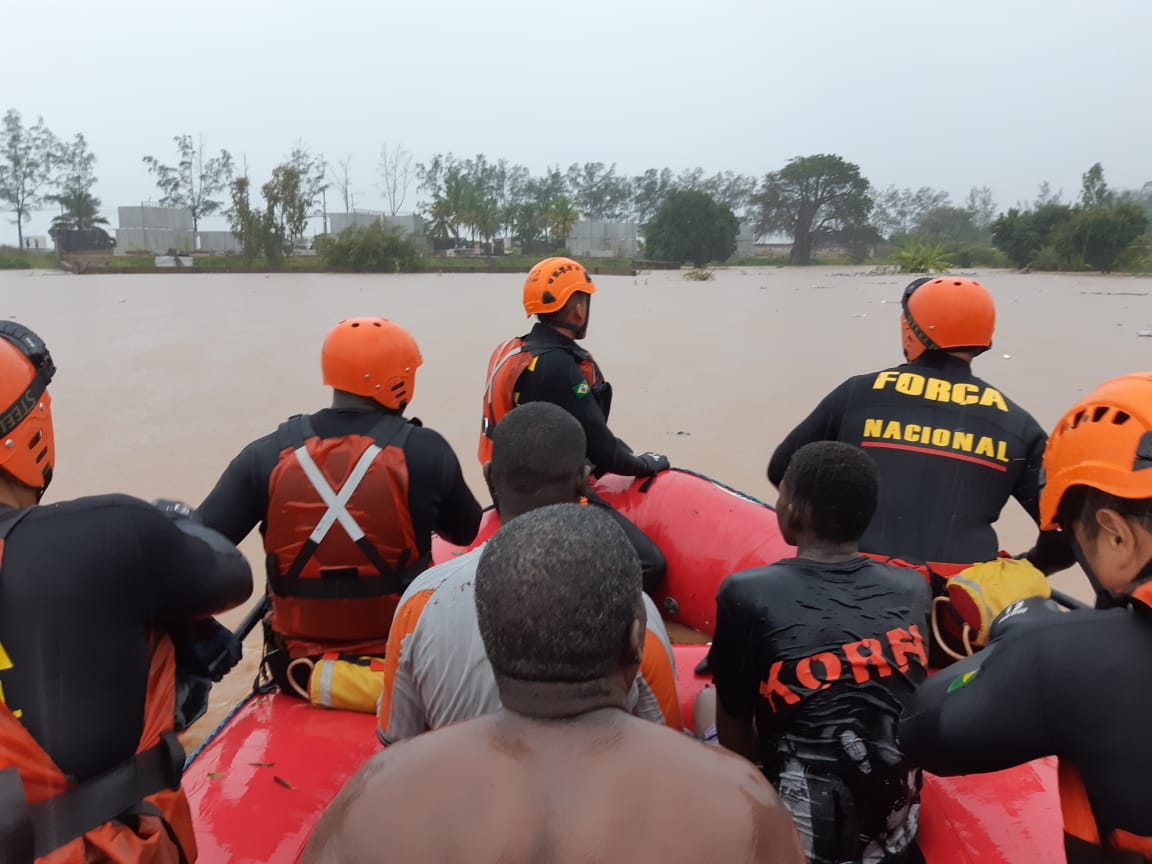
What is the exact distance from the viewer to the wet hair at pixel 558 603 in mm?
1048

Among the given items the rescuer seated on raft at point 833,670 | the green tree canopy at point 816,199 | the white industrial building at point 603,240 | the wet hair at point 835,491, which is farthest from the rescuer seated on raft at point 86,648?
the green tree canopy at point 816,199

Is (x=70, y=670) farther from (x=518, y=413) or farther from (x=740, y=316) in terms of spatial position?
(x=740, y=316)

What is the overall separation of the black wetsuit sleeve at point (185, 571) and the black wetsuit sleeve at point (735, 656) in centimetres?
106

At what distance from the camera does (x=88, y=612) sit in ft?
5.25

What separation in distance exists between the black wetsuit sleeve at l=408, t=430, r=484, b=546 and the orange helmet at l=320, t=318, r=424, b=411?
247 millimetres

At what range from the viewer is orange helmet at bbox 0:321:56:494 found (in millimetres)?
1706

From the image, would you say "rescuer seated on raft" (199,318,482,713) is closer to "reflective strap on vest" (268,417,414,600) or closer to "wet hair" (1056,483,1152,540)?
"reflective strap on vest" (268,417,414,600)

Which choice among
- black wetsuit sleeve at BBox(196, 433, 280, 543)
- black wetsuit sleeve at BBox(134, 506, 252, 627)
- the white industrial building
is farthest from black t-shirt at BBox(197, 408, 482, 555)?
the white industrial building

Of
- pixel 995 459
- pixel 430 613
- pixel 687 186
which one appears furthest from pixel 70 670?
pixel 687 186

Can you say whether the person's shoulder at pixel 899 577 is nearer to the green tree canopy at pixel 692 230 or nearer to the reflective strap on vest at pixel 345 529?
the reflective strap on vest at pixel 345 529

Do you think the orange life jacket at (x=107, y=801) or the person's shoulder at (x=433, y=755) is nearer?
the person's shoulder at (x=433, y=755)

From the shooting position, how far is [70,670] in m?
1.60

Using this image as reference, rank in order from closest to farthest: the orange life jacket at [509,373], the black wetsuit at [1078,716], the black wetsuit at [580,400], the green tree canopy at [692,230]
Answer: the black wetsuit at [1078,716], the black wetsuit at [580,400], the orange life jacket at [509,373], the green tree canopy at [692,230]

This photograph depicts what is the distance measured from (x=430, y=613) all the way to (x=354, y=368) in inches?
55.0
